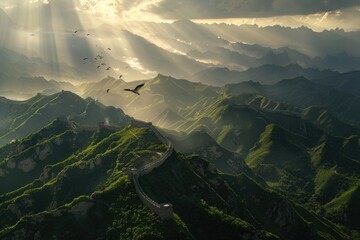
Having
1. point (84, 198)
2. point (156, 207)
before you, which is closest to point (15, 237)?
point (84, 198)

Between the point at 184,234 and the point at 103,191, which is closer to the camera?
the point at 184,234

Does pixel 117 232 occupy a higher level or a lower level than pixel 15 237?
higher

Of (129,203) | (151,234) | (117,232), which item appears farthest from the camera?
(129,203)

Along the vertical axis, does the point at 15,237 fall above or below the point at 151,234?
below

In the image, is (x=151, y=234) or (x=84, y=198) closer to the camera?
(x=151, y=234)

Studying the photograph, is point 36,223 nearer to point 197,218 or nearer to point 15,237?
point 15,237

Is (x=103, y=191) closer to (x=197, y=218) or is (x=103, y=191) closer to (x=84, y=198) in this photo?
(x=84, y=198)

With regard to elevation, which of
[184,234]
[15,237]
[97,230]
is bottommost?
[15,237]

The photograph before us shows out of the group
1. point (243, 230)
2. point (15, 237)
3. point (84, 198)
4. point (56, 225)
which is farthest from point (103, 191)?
point (243, 230)

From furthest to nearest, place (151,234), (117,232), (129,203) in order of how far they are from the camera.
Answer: (129,203) < (117,232) < (151,234)
